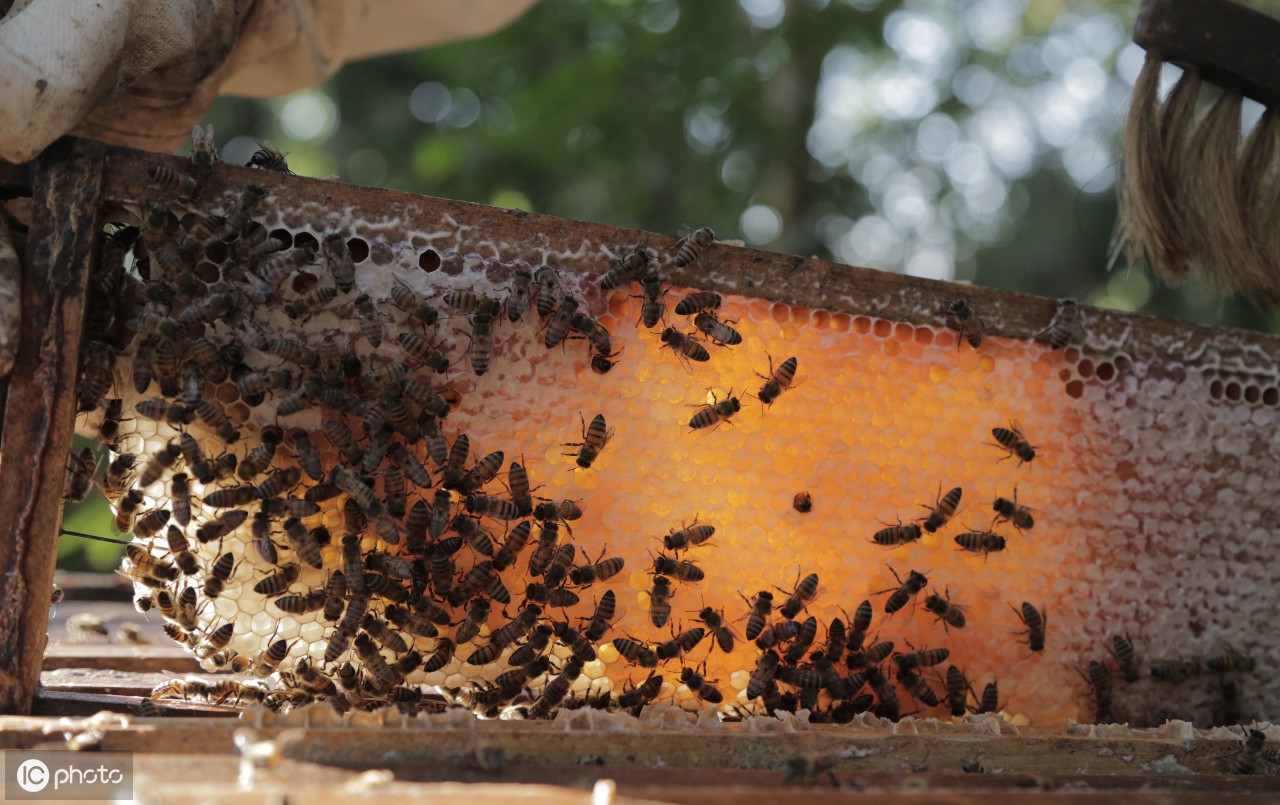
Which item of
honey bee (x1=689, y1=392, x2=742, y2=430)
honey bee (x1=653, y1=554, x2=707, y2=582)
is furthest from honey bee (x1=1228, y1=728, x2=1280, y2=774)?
honey bee (x1=689, y1=392, x2=742, y2=430)

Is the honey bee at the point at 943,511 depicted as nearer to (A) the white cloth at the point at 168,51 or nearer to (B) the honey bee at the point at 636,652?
(B) the honey bee at the point at 636,652

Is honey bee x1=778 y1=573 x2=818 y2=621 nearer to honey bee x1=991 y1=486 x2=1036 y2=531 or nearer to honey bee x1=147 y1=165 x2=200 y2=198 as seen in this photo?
honey bee x1=991 y1=486 x2=1036 y2=531

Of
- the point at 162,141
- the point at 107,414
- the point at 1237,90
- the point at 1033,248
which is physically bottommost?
the point at 107,414

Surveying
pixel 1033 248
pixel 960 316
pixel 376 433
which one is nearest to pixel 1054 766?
pixel 960 316

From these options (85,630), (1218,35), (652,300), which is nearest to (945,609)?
(652,300)

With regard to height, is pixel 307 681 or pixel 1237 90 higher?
pixel 1237 90

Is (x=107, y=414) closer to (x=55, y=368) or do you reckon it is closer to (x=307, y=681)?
(x=55, y=368)

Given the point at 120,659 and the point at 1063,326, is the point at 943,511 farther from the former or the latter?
the point at 120,659

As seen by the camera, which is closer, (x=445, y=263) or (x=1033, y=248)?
(x=445, y=263)

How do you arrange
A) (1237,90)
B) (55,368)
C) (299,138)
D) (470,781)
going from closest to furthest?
(470,781)
(55,368)
(1237,90)
(299,138)
